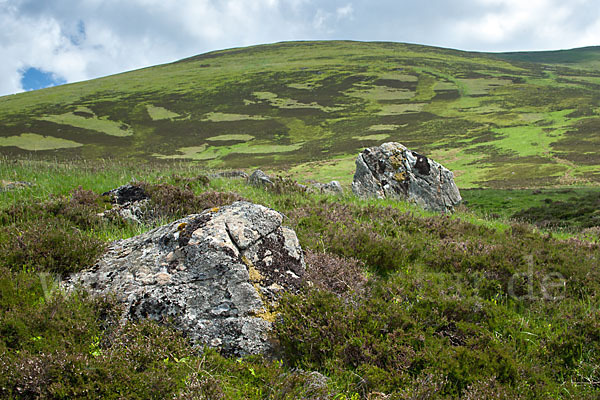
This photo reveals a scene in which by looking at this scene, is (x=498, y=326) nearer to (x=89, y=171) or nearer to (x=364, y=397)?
(x=364, y=397)

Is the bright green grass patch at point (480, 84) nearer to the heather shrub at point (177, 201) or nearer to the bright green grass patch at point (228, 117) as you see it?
the bright green grass patch at point (228, 117)

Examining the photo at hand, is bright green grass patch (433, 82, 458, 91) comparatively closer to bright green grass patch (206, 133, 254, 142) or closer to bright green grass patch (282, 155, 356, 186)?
bright green grass patch (206, 133, 254, 142)

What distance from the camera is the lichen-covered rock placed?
14.3 ft

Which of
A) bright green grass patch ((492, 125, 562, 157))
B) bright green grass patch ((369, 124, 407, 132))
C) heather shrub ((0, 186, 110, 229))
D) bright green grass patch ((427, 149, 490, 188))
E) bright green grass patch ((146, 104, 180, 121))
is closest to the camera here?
heather shrub ((0, 186, 110, 229))

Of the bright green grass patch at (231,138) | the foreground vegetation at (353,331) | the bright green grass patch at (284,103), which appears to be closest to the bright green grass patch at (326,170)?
the bright green grass patch at (231,138)

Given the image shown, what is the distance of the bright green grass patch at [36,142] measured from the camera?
254ft

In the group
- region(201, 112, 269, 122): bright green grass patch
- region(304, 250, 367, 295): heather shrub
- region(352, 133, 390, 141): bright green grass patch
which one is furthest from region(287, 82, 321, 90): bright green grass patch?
region(304, 250, 367, 295): heather shrub

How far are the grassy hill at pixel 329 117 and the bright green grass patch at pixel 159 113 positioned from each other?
25.3 inches

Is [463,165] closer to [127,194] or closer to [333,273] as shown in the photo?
[127,194]

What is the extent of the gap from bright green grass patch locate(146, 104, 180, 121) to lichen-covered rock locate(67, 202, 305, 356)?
11543 cm

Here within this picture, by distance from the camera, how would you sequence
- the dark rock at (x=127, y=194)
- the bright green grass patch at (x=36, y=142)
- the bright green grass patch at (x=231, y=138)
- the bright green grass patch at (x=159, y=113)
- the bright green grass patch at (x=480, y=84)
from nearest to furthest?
1. the dark rock at (x=127, y=194)
2. the bright green grass patch at (x=36, y=142)
3. the bright green grass patch at (x=231, y=138)
4. the bright green grass patch at (x=159, y=113)
5. the bright green grass patch at (x=480, y=84)

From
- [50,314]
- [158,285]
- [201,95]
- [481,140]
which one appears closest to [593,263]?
[158,285]

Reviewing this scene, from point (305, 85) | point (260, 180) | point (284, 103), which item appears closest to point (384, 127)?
point (284, 103)

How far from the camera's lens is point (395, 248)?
21.1ft
